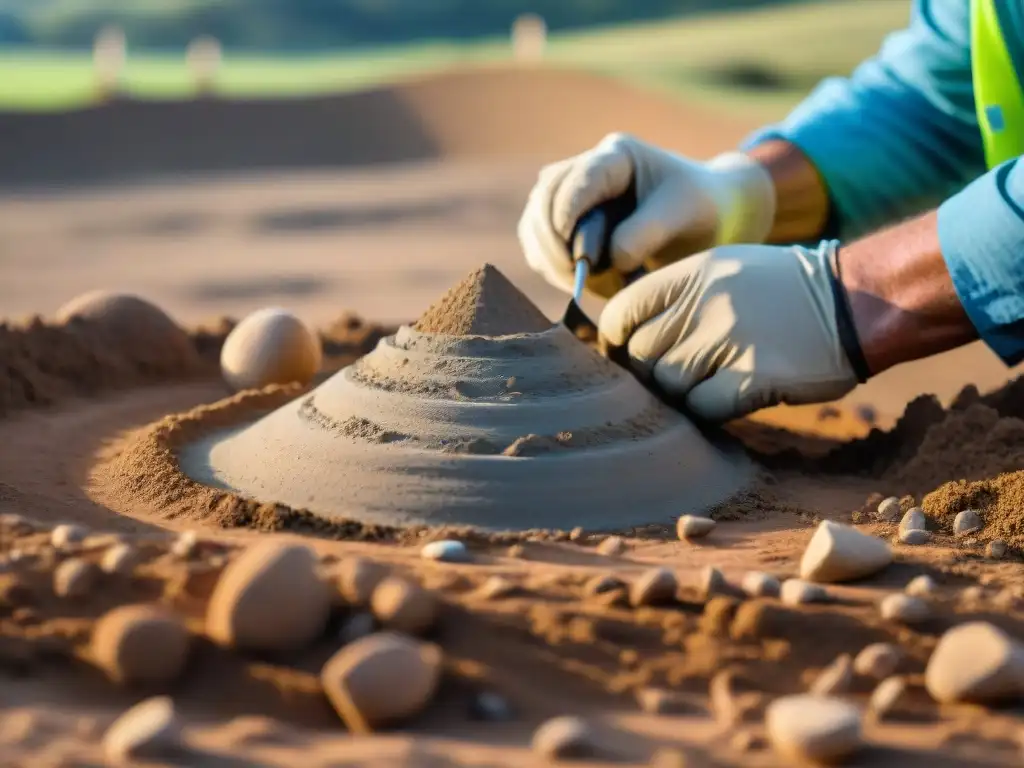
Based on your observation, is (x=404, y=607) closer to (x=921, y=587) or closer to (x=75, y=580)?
(x=75, y=580)

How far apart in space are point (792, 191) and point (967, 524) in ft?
4.92

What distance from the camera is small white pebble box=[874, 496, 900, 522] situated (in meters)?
2.20

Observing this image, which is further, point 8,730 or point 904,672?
point 904,672

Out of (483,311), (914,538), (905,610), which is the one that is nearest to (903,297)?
(914,538)

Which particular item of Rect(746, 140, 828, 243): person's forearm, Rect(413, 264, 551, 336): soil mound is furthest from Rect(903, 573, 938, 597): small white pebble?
Rect(746, 140, 828, 243): person's forearm

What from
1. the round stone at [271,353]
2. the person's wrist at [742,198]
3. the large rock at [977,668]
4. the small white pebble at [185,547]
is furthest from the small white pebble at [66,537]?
the person's wrist at [742,198]

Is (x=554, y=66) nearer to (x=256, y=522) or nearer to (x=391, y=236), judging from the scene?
(x=391, y=236)

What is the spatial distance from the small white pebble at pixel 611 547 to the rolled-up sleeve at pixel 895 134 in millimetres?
1806

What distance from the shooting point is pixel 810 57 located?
41.1ft

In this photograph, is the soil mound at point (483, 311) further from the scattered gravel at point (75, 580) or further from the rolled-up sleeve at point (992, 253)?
the scattered gravel at point (75, 580)

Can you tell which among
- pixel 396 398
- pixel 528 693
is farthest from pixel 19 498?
pixel 528 693

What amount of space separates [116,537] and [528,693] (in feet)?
2.27

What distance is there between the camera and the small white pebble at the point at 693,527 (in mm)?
2023

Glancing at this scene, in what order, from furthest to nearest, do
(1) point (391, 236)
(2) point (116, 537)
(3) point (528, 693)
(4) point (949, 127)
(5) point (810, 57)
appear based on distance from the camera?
(5) point (810, 57) → (1) point (391, 236) → (4) point (949, 127) → (2) point (116, 537) → (3) point (528, 693)
